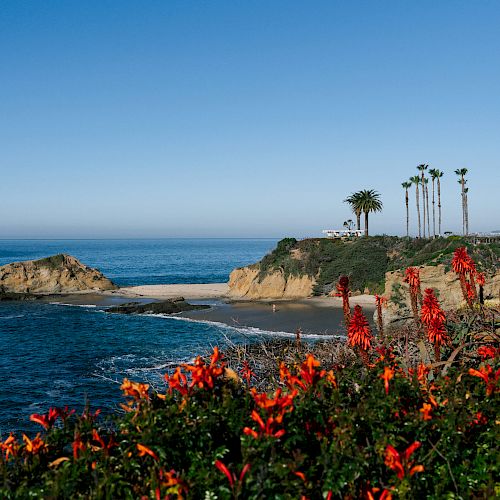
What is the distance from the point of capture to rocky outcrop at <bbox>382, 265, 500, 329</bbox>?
3903 centimetres

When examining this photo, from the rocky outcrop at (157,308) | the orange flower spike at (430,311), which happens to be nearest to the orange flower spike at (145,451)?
the orange flower spike at (430,311)

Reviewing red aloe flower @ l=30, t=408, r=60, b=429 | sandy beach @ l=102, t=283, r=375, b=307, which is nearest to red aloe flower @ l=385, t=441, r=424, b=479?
red aloe flower @ l=30, t=408, r=60, b=429

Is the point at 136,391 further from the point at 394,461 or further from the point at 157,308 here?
the point at 157,308

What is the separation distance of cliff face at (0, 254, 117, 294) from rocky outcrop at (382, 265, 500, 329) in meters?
42.7

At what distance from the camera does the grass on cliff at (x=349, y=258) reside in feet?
197

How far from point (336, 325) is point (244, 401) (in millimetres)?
38366

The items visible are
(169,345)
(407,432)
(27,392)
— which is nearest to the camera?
(407,432)

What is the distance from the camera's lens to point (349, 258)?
63.5 metres

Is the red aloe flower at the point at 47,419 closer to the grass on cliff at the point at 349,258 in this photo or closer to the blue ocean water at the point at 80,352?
the blue ocean water at the point at 80,352

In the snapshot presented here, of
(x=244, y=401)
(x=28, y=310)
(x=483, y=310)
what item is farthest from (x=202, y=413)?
(x=28, y=310)

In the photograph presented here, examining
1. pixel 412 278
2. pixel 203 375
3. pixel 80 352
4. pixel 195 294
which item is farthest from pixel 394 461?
pixel 195 294

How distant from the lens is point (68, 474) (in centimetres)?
387

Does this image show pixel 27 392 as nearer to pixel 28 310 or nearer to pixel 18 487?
pixel 18 487

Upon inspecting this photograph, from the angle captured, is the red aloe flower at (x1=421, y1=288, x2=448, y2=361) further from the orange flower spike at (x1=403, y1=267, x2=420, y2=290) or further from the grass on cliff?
the grass on cliff
